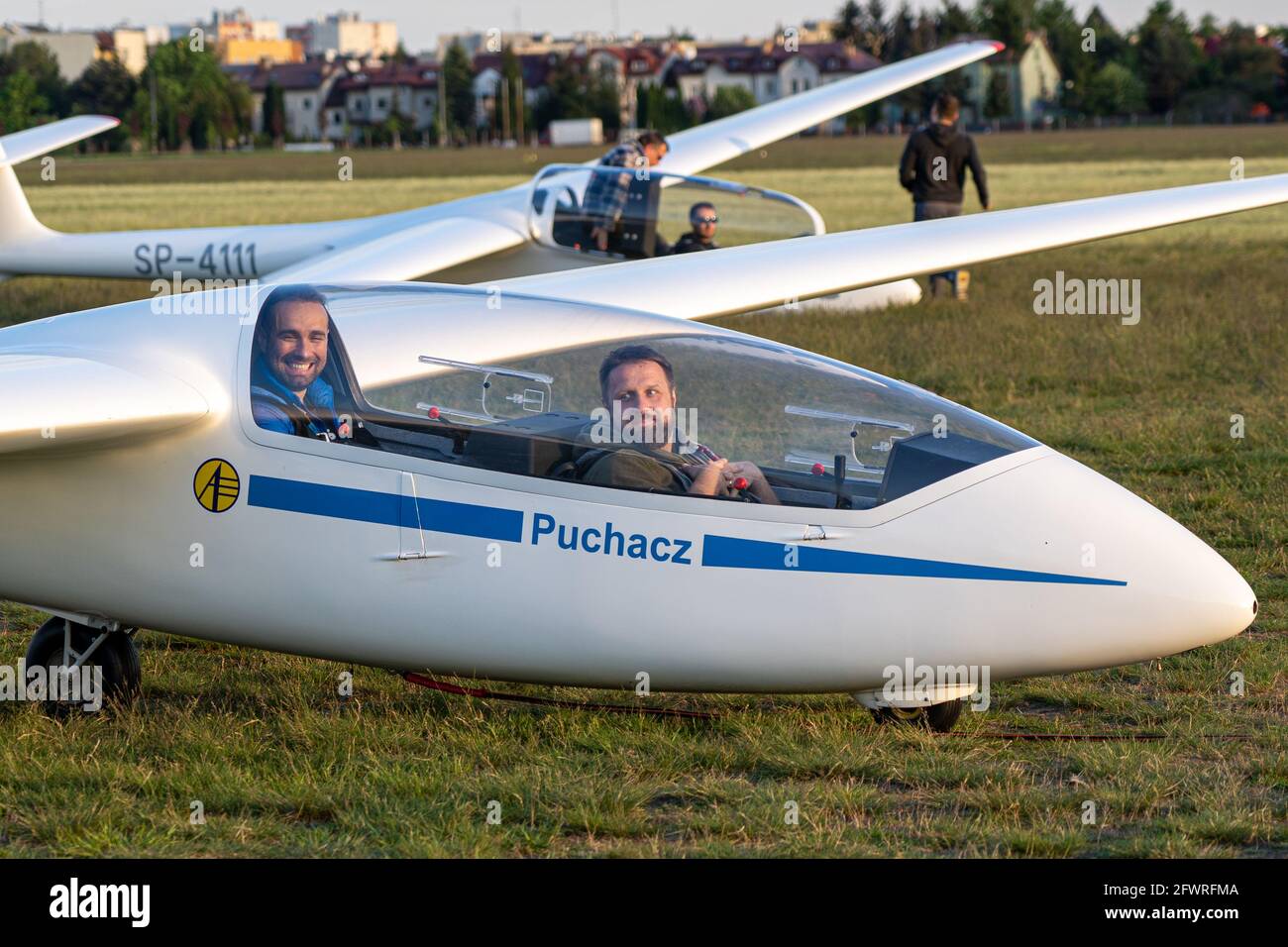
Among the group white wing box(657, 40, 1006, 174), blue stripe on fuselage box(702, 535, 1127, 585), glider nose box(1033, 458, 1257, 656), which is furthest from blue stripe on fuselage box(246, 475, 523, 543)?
white wing box(657, 40, 1006, 174)

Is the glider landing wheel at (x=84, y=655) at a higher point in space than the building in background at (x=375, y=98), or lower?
lower

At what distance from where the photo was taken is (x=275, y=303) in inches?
228

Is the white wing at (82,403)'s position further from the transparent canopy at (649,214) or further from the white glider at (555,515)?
the transparent canopy at (649,214)

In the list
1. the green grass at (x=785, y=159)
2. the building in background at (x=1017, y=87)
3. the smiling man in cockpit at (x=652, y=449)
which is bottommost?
the smiling man in cockpit at (x=652, y=449)

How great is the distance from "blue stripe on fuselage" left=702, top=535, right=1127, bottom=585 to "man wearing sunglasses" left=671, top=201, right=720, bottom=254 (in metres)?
9.32

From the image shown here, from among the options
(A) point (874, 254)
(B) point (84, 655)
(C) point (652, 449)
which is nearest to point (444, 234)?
(A) point (874, 254)

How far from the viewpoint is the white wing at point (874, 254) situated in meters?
8.45

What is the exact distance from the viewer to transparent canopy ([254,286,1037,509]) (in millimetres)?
5262

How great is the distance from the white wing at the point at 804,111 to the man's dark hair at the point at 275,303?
12604mm

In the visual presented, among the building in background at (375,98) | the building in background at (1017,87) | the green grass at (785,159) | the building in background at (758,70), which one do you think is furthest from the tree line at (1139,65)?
the building in background at (375,98)

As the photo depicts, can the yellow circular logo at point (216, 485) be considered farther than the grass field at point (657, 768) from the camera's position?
Yes

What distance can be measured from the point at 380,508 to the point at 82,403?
40.9 inches

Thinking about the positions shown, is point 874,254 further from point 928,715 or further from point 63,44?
point 63,44
